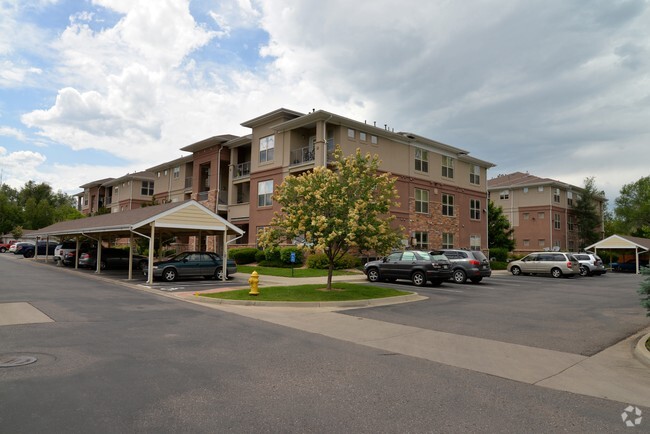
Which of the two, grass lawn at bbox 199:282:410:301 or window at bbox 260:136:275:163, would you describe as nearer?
grass lawn at bbox 199:282:410:301

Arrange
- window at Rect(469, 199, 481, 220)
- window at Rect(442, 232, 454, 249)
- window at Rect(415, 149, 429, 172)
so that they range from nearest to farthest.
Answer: window at Rect(415, 149, 429, 172) → window at Rect(442, 232, 454, 249) → window at Rect(469, 199, 481, 220)

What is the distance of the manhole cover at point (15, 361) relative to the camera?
242 inches

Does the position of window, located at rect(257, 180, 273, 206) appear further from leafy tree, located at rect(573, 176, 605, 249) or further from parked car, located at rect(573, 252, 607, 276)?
leafy tree, located at rect(573, 176, 605, 249)

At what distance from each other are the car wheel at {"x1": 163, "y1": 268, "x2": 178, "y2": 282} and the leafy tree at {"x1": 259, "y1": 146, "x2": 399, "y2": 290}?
288 inches

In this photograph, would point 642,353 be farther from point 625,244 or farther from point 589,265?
point 625,244

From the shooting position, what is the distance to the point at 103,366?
624 cm

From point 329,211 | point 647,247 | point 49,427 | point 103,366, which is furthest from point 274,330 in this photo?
point 647,247

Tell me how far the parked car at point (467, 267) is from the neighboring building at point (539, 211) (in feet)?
101

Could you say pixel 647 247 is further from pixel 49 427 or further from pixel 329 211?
pixel 49 427

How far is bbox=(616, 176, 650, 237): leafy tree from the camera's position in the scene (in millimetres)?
65625

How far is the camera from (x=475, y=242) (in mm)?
40000

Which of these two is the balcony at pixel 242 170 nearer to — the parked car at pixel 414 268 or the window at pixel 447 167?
the window at pixel 447 167

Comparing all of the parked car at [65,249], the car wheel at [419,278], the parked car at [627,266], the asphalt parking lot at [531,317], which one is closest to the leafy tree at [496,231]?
the parked car at [627,266]

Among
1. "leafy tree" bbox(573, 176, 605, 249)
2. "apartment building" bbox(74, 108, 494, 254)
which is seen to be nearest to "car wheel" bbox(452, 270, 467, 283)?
"apartment building" bbox(74, 108, 494, 254)
